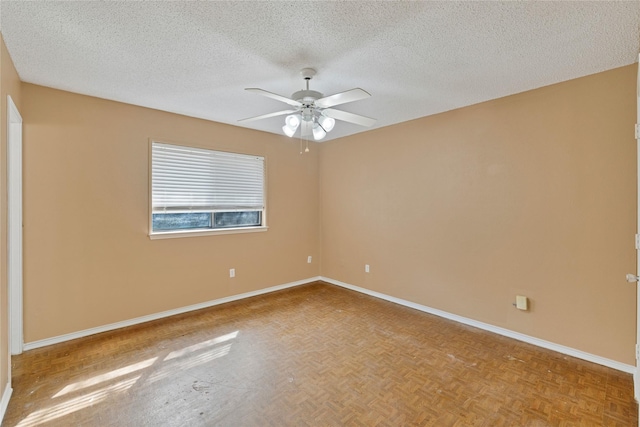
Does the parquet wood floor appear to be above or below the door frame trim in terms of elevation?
below

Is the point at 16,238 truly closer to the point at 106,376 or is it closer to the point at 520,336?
the point at 106,376

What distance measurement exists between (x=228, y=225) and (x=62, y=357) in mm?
2164

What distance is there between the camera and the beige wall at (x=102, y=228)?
2771 millimetres

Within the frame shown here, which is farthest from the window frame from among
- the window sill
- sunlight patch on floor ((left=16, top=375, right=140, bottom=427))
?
sunlight patch on floor ((left=16, top=375, right=140, bottom=427))

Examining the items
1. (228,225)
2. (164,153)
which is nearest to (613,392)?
(228,225)

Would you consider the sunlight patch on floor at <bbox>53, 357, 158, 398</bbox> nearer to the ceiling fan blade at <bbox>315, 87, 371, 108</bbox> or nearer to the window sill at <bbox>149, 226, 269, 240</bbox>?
the window sill at <bbox>149, 226, 269, 240</bbox>

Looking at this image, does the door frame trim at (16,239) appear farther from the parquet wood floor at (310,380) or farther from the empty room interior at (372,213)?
the parquet wood floor at (310,380)

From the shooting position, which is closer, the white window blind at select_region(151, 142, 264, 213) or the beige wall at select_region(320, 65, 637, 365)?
the beige wall at select_region(320, 65, 637, 365)

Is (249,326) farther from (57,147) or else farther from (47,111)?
(47,111)

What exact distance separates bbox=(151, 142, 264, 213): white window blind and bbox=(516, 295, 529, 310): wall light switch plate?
133 inches

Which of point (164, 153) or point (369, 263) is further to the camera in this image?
point (369, 263)

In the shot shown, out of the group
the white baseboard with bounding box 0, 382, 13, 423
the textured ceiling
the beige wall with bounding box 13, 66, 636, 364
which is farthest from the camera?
the beige wall with bounding box 13, 66, 636, 364

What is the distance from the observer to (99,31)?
6.31ft

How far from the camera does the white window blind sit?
3.53m
